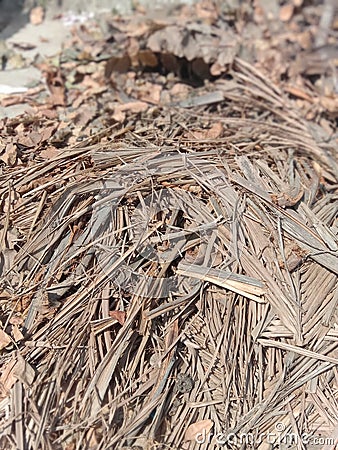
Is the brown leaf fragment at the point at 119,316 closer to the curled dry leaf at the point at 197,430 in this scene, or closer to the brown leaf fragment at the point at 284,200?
the curled dry leaf at the point at 197,430

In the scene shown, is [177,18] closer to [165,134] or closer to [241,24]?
[241,24]

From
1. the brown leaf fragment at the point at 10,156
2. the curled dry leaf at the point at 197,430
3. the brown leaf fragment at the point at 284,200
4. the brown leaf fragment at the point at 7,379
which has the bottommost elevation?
the curled dry leaf at the point at 197,430

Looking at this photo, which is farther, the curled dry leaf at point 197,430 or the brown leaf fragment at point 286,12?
the brown leaf fragment at point 286,12

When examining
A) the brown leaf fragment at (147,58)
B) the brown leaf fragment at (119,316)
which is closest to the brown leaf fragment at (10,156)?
the brown leaf fragment at (119,316)

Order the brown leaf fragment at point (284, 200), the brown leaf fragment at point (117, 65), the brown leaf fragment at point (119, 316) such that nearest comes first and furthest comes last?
1. the brown leaf fragment at point (119, 316)
2. the brown leaf fragment at point (284, 200)
3. the brown leaf fragment at point (117, 65)

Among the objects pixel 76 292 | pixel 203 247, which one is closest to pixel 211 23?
pixel 203 247

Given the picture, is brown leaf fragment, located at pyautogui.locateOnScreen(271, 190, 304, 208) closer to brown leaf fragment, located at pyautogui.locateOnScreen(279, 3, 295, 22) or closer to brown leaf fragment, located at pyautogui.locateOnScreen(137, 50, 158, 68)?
brown leaf fragment, located at pyautogui.locateOnScreen(137, 50, 158, 68)

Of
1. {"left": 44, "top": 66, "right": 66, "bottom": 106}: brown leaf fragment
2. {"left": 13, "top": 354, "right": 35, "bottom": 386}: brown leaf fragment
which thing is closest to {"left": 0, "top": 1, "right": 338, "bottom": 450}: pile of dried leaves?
{"left": 13, "top": 354, "right": 35, "bottom": 386}: brown leaf fragment

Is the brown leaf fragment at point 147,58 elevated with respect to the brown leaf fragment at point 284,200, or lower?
elevated

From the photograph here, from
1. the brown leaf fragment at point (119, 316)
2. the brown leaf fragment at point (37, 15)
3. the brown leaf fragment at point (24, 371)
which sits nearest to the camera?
the brown leaf fragment at point (24, 371)
